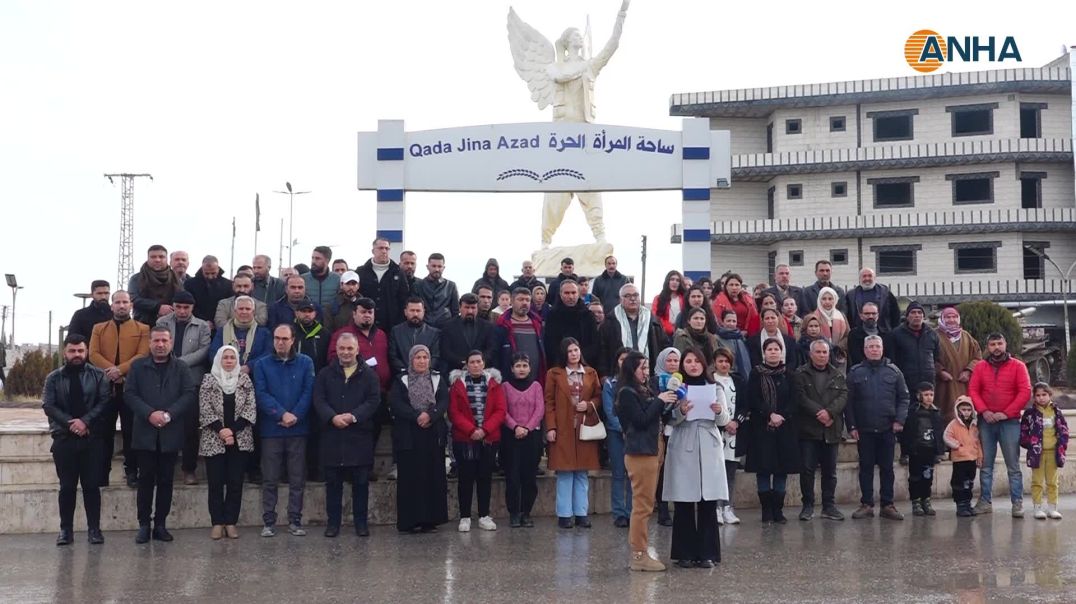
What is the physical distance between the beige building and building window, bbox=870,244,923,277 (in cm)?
5

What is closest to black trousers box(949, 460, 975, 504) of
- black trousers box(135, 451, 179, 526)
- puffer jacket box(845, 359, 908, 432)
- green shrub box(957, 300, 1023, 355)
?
puffer jacket box(845, 359, 908, 432)

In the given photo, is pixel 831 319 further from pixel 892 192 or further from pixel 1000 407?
pixel 892 192

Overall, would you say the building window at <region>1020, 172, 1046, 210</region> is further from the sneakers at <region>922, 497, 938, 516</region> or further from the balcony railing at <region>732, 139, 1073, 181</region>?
the sneakers at <region>922, 497, 938, 516</region>

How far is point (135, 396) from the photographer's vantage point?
34.3 feet

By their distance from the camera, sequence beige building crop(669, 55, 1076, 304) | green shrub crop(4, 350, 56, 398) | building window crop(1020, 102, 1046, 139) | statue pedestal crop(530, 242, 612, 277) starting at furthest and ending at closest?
building window crop(1020, 102, 1046, 139) → beige building crop(669, 55, 1076, 304) → green shrub crop(4, 350, 56, 398) → statue pedestal crop(530, 242, 612, 277)

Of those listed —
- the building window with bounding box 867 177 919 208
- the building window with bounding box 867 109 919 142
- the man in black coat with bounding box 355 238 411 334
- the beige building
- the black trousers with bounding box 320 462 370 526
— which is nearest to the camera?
the black trousers with bounding box 320 462 370 526

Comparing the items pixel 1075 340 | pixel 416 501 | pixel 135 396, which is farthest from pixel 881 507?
pixel 1075 340

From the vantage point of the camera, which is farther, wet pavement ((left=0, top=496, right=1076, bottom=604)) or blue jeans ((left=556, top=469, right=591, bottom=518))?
blue jeans ((left=556, top=469, right=591, bottom=518))

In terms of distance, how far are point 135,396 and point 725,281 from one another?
259 inches

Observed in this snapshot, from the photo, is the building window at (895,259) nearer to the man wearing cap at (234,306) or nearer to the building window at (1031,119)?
the building window at (1031,119)

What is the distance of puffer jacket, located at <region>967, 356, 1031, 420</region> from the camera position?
11.8 meters

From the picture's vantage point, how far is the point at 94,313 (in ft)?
37.6

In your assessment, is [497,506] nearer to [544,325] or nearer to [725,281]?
[544,325]

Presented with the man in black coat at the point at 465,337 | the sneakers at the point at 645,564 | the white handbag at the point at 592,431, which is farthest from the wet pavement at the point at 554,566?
the man in black coat at the point at 465,337
